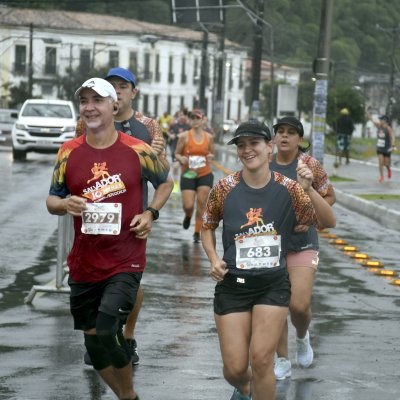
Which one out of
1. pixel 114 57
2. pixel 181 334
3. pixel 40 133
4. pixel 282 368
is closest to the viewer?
pixel 282 368

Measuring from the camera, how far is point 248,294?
7148 mm

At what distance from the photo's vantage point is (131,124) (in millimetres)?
9328

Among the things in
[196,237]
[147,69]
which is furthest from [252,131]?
[147,69]

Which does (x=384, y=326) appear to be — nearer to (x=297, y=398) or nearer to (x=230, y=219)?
(x=297, y=398)

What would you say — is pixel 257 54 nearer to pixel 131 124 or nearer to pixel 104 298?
pixel 131 124

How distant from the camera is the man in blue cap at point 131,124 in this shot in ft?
29.0

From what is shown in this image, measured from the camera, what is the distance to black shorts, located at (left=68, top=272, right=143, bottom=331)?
7343 mm

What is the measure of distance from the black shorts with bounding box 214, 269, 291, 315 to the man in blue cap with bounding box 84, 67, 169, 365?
146 cm

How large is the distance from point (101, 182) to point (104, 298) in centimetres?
64

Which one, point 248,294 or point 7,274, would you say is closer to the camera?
point 248,294

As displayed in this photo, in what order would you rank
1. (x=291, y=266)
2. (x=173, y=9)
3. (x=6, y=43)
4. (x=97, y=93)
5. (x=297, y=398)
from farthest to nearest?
(x=6, y=43) → (x=173, y=9) → (x=291, y=266) → (x=297, y=398) → (x=97, y=93)

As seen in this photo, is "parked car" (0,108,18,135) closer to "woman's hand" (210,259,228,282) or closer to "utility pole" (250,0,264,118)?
"utility pole" (250,0,264,118)

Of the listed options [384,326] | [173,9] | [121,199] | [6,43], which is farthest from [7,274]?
[6,43]

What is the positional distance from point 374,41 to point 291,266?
99592 millimetres
